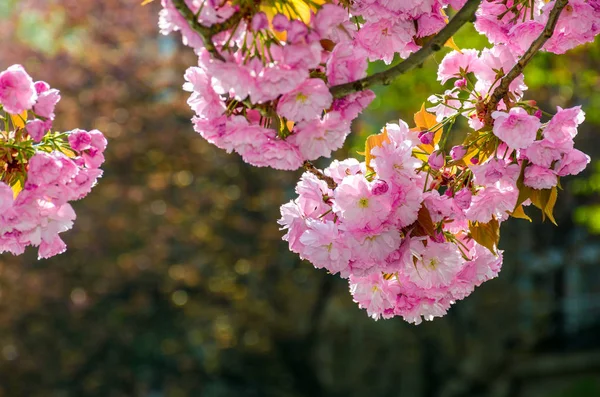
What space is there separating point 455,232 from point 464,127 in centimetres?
844

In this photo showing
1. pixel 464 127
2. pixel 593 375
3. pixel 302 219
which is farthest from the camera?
pixel 593 375

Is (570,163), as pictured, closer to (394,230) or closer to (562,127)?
(562,127)

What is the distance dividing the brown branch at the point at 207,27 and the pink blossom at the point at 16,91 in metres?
0.63

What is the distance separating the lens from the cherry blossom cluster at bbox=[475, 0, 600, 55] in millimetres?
2488

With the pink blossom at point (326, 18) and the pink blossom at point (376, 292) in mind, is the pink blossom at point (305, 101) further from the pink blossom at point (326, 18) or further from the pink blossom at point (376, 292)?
the pink blossom at point (376, 292)

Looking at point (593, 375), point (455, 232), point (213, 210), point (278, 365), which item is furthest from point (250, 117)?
point (593, 375)

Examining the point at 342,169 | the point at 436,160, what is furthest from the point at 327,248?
the point at 436,160

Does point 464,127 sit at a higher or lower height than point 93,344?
higher

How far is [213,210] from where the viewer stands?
452 inches

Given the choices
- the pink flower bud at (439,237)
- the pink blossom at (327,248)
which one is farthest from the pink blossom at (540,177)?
the pink blossom at (327,248)

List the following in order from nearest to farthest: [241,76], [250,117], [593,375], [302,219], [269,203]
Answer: [241,76] < [250,117] < [302,219] < [269,203] < [593,375]

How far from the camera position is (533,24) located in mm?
2498

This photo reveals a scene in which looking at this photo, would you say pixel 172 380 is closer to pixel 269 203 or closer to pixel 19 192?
pixel 269 203

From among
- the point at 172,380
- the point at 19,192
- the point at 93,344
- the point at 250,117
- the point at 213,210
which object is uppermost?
the point at 250,117
